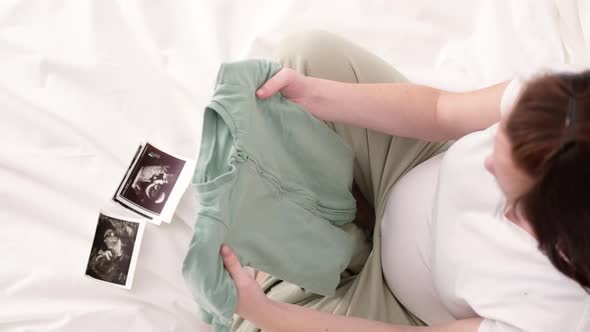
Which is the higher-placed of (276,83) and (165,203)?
(276,83)

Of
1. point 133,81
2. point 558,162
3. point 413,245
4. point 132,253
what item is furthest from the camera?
point 133,81

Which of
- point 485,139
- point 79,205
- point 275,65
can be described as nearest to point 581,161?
point 485,139

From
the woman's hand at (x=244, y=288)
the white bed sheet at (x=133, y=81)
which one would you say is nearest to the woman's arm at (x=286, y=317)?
the woman's hand at (x=244, y=288)

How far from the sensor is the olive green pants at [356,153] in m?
0.96

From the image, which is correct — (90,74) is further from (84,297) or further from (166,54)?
(84,297)

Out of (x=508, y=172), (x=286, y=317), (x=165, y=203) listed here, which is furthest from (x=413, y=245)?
(x=165, y=203)

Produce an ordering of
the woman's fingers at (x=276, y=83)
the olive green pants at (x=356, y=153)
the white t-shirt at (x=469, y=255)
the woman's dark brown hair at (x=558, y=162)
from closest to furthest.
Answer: the woman's dark brown hair at (x=558, y=162) → the white t-shirt at (x=469, y=255) → the woman's fingers at (x=276, y=83) → the olive green pants at (x=356, y=153)

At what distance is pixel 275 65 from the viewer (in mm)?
891

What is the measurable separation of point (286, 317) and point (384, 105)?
1.16 ft

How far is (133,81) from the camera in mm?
1146

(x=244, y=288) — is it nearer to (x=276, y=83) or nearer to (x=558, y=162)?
(x=276, y=83)

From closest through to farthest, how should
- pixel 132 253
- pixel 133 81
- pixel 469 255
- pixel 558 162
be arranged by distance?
pixel 558 162 < pixel 469 255 < pixel 132 253 < pixel 133 81

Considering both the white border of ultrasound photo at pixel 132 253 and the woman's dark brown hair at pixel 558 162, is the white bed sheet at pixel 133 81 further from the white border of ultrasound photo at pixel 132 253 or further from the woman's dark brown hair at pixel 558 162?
the woman's dark brown hair at pixel 558 162

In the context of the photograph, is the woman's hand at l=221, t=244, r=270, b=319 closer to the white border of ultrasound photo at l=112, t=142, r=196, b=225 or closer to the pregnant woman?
the pregnant woman
